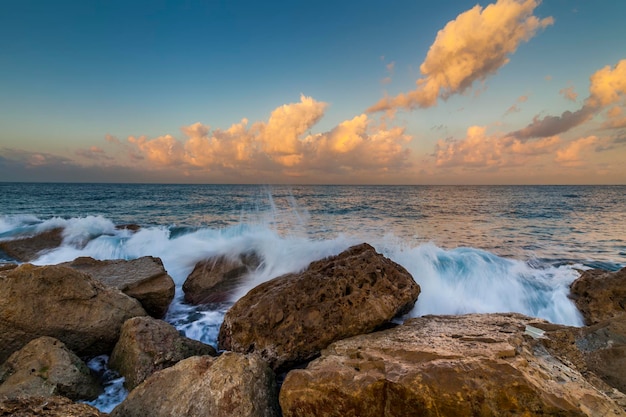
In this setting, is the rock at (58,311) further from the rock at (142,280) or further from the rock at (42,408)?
the rock at (42,408)

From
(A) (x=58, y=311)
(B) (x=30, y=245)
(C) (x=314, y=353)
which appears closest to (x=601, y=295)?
(C) (x=314, y=353)

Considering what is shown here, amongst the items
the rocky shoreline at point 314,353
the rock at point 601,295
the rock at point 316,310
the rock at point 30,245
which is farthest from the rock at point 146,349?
the rock at point 30,245

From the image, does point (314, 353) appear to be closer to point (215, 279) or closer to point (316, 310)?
point (316, 310)

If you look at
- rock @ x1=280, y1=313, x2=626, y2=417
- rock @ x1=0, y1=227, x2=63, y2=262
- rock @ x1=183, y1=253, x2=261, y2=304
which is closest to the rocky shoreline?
rock @ x1=280, y1=313, x2=626, y2=417

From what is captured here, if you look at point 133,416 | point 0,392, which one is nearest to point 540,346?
point 133,416

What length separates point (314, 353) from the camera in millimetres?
4109

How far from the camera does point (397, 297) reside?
15.0ft

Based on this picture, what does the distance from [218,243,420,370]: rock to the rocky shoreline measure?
0.02 m

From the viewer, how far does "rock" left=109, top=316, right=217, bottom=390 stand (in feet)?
13.0

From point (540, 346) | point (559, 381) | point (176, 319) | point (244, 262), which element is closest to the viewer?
point (559, 381)

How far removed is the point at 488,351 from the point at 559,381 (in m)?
0.55

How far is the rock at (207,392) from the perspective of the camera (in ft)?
9.41

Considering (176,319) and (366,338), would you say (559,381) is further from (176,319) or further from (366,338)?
(176,319)

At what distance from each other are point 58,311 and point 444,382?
208 inches
